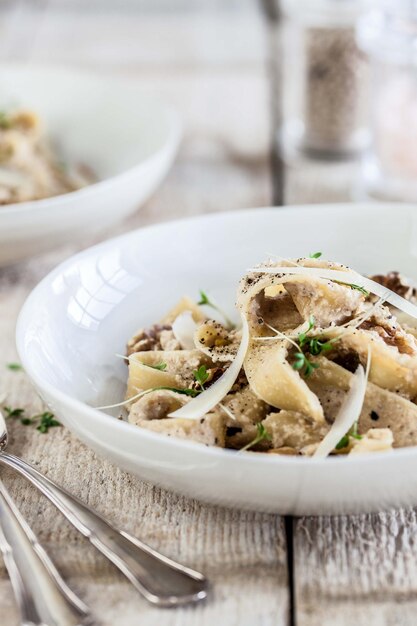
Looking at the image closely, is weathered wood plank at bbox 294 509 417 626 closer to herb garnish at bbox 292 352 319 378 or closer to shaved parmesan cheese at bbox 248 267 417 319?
herb garnish at bbox 292 352 319 378

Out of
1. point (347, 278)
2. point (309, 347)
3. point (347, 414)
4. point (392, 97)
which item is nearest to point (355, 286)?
point (347, 278)

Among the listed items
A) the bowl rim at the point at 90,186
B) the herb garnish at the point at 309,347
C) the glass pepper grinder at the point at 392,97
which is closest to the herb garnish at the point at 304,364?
the herb garnish at the point at 309,347

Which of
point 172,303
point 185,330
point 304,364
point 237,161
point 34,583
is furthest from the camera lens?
point 237,161

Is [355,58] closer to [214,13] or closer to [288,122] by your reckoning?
[288,122]

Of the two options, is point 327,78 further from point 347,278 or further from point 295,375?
point 295,375

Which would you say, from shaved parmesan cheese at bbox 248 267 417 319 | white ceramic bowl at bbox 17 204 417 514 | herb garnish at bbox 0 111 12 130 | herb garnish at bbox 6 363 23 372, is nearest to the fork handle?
white ceramic bowl at bbox 17 204 417 514

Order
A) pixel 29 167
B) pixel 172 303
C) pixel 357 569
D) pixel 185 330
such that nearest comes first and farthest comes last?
pixel 357 569 < pixel 185 330 < pixel 172 303 < pixel 29 167

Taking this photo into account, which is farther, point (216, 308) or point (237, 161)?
point (237, 161)

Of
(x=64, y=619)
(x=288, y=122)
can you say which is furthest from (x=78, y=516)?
(x=288, y=122)
